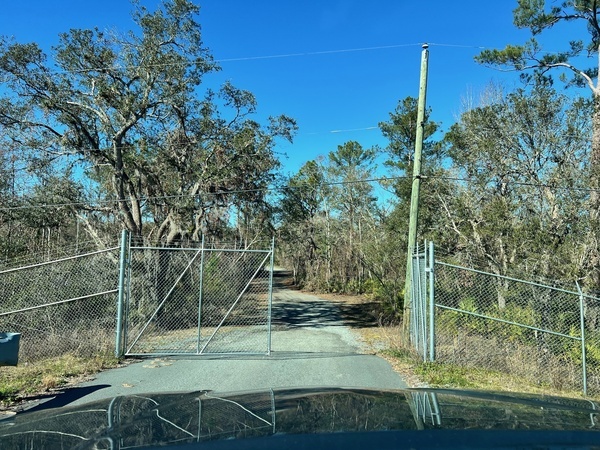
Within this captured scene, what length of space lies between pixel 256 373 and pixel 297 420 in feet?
17.4

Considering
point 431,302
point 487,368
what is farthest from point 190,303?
point 487,368

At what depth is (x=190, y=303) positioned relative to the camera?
1422 centimetres

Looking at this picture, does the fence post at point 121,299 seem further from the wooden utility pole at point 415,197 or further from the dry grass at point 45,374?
the wooden utility pole at point 415,197

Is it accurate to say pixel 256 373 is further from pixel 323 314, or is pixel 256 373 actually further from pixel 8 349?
pixel 323 314

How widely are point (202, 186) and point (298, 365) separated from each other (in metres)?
9.25

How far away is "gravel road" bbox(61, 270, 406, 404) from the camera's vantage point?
7.01m

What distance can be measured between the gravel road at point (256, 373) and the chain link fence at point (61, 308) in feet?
5.08

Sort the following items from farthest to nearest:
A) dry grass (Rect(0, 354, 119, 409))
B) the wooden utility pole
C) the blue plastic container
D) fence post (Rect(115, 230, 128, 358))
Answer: the wooden utility pole, fence post (Rect(115, 230, 128, 358)), dry grass (Rect(0, 354, 119, 409)), the blue plastic container

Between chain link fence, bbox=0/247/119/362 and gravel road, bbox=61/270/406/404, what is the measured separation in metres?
1.55

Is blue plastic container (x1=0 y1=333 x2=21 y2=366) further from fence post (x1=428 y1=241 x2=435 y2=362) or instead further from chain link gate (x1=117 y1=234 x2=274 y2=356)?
fence post (x1=428 y1=241 x2=435 y2=362)

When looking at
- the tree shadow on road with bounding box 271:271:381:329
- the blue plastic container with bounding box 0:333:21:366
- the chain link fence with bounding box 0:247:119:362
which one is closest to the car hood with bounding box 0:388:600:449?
the blue plastic container with bounding box 0:333:21:366

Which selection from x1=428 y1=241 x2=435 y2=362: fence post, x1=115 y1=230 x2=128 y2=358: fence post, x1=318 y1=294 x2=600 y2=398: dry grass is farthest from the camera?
x1=115 y1=230 x2=128 y2=358: fence post

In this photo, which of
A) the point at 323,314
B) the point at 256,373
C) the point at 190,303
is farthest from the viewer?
the point at 323,314

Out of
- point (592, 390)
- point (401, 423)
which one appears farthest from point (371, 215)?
point (401, 423)
